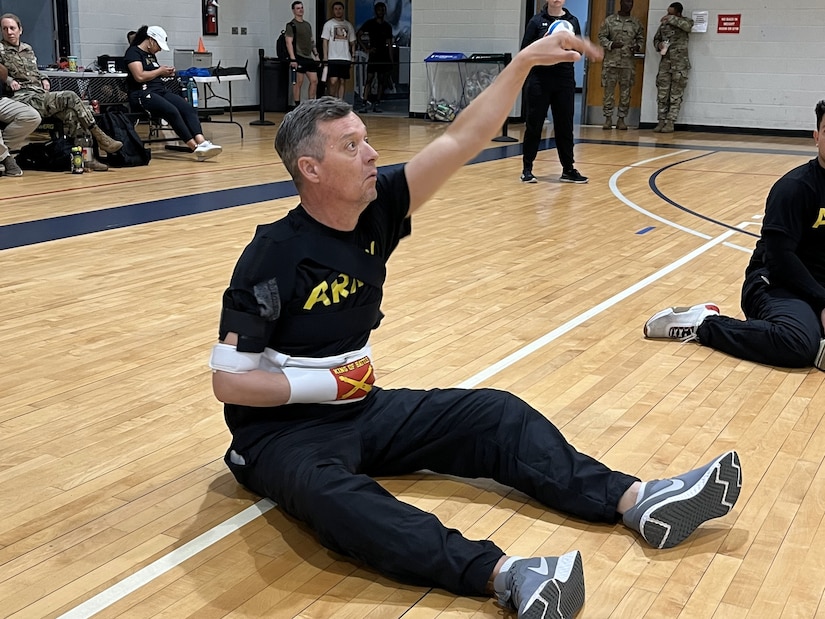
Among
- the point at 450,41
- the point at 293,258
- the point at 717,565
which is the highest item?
the point at 450,41

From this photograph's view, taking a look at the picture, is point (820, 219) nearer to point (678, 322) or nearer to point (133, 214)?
point (678, 322)

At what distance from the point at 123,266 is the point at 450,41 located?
430 inches

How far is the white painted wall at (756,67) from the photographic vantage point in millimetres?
13078

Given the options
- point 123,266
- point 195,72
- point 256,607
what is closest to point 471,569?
point 256,607

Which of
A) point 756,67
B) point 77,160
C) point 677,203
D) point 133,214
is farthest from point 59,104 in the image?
point 756,67

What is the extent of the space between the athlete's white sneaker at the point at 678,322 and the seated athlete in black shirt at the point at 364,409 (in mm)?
1721

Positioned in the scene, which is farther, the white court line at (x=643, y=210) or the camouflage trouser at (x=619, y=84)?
the camouflage trouser at (x=619, y=84)

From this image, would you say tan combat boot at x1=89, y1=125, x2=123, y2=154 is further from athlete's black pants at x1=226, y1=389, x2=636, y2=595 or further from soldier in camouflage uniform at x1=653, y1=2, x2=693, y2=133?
soldier in camouflage uniform at x1=653, y1=2, x2=693, y2=133

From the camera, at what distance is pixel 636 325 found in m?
4.26

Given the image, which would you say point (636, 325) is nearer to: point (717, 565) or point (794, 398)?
point (794, 398)

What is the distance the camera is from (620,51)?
45.1 feet

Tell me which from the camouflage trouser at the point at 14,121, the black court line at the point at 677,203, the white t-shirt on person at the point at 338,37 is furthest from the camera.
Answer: the white t-shirt on person at the point at 338,37

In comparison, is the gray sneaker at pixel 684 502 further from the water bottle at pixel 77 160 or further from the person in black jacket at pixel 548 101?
the water bottle at pixel 77 160

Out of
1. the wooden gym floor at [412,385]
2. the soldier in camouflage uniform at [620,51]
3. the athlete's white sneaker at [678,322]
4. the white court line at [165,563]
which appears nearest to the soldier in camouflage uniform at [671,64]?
the soldier in camouflage uniform at [620,51]
